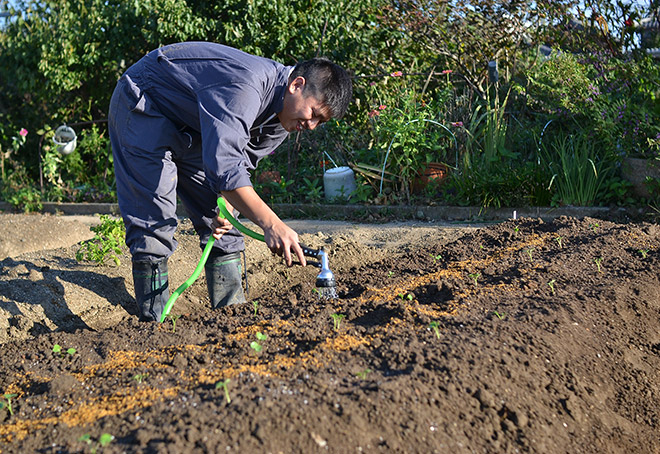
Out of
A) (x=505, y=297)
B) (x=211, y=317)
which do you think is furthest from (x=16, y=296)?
(x=505, y=297)

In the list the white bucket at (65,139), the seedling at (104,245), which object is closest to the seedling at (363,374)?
the seedling at (104,245)

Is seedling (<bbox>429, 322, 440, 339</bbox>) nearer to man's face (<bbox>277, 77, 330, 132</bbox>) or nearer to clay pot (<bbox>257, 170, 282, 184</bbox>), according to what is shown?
man's face (<bbox>277, 77, 330, 132</bbox>)

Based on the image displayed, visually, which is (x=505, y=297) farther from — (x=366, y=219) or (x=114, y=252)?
(x=366, y=219)

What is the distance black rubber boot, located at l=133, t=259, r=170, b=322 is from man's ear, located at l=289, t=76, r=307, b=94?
1136 mm

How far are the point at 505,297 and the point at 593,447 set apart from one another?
1.02 m

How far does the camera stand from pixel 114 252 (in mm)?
4234

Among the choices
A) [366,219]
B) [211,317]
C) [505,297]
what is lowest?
[366,219]

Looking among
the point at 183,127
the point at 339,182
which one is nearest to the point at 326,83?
the point at 183,127

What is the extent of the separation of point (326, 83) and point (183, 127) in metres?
0.77

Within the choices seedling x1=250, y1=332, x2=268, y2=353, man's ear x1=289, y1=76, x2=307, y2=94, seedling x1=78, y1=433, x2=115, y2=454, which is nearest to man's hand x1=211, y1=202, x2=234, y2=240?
man's ear x1=289, y1=76, x2=307, y2=94

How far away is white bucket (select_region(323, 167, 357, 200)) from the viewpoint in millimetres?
6340

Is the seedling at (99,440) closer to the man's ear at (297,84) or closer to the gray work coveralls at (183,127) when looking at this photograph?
the gray work coveralls at (183,127)

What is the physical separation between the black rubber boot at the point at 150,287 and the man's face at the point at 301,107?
41.0 inches

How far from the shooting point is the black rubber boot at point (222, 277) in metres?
3.57
